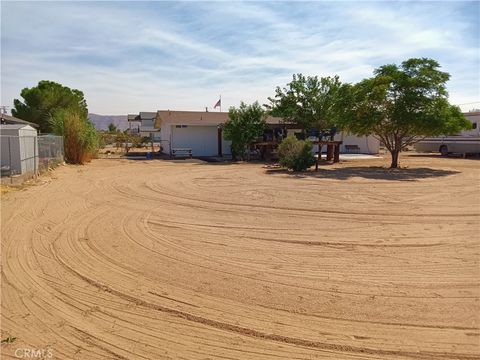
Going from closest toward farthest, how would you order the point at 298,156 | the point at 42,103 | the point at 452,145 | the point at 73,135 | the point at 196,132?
the point at 298,156 → the point at 73,135 → the point at 196,132 → the point at 452,145 → the point at 42,103

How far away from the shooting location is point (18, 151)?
18.3 m

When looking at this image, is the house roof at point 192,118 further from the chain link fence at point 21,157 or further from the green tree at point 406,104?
the chain link fence at point 21,157

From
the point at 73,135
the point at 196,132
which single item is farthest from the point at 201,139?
the point at 73,135

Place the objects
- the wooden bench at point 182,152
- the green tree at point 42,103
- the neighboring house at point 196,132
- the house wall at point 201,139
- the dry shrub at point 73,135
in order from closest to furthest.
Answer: the dry shrub at point 73,135 → the wooden bench at point 182,152 → the neighboring house at point 196,132 → the house wall at point 201,139 → the green tree at point 42,103

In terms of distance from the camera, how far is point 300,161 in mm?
23109

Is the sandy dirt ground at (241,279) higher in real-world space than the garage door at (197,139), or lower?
lower

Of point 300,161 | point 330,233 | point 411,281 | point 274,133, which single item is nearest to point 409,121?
point 300,161

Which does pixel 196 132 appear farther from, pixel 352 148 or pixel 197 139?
pixel 352 148

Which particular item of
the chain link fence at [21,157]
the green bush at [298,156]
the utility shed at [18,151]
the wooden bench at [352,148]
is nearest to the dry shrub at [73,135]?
the chain link fence at [21,157]

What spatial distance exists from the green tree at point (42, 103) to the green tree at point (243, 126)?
684 inches

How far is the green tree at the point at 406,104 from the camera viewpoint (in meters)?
23.4

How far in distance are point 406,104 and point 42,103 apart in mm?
33420

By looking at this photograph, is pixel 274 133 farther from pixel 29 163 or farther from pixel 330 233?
pixel 330 233

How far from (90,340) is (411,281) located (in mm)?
4451
